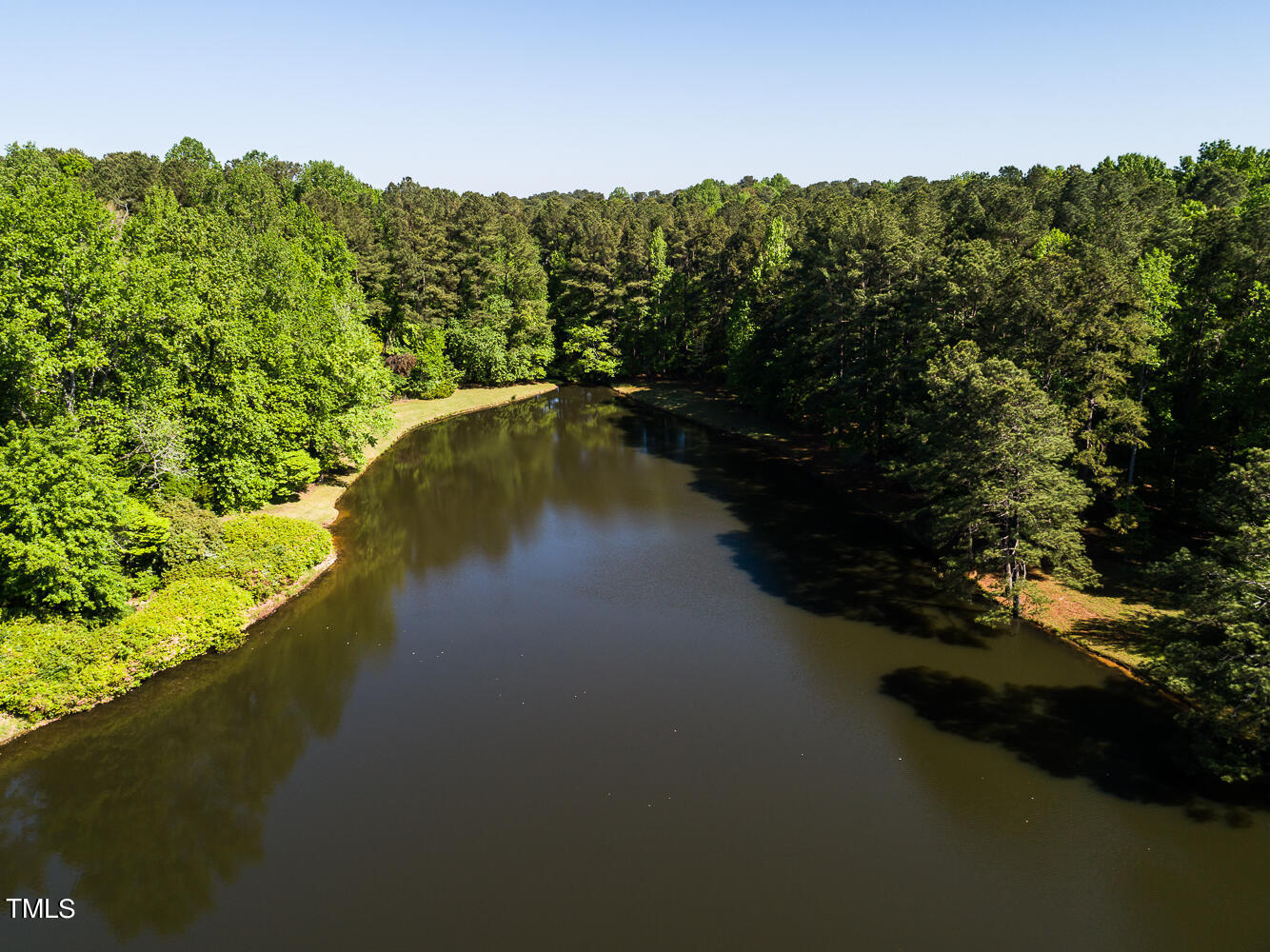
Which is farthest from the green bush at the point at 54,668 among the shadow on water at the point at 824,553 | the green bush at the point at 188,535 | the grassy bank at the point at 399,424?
the shadow on water at the point at 824,553

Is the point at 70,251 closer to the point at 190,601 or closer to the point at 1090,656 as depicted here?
the point at 190,601

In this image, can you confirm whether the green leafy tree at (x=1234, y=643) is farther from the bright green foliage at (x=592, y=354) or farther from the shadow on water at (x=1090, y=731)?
the bright green foliage at (x=592, y=354)

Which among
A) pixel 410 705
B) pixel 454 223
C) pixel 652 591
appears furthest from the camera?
pixel 454 223

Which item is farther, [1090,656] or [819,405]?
[819,405]

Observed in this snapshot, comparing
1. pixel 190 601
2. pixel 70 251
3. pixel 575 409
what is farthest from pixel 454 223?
pixel 190 601

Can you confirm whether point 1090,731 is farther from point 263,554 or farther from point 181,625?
point 263,554

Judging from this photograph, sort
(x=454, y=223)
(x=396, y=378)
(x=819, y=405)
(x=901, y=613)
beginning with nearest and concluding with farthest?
(x=901, y=613) → (x=819, y=405) → (x=396, y=378) → (x=454, y=223)
